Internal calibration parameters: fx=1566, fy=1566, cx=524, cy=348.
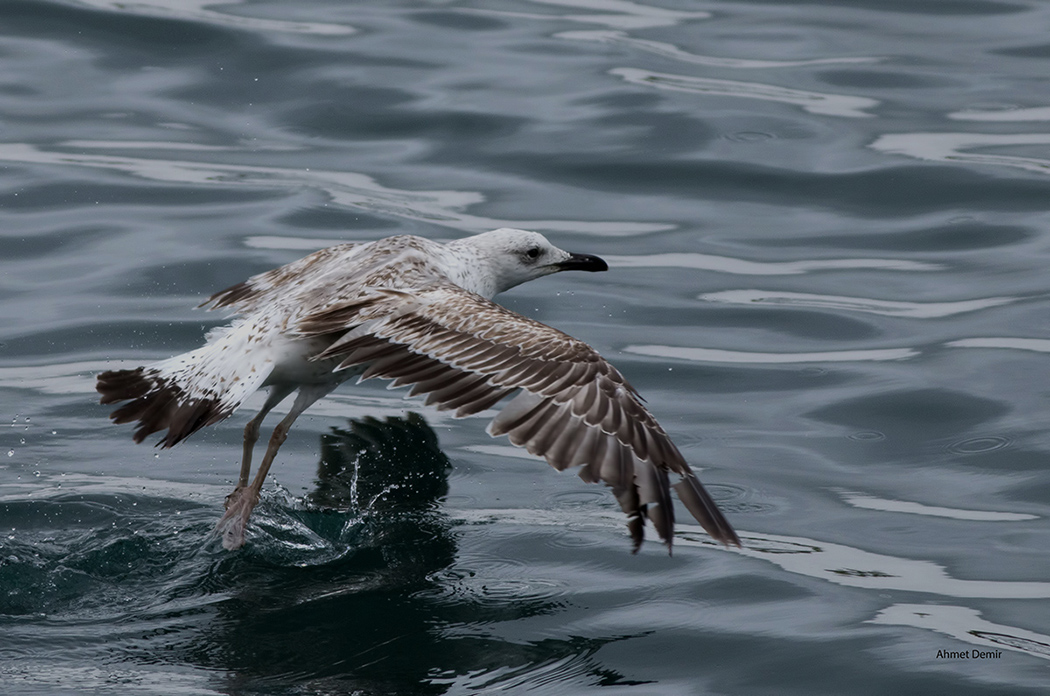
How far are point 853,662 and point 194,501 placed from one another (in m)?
2.89

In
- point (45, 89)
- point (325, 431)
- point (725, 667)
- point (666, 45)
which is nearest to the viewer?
point (725, 667)

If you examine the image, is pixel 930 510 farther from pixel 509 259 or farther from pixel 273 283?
pixel 273 283

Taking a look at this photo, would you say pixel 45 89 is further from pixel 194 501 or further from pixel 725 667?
pixel 725 667

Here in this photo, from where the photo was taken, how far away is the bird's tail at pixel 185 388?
609 cm

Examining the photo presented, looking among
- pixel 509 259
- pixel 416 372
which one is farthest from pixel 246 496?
pixel 509 259

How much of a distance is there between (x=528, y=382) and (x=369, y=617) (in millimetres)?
1010

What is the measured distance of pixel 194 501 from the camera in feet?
22.0

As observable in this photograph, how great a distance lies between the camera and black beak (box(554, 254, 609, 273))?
24.9 feet

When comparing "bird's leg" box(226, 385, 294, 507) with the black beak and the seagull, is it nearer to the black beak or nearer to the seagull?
the seagull

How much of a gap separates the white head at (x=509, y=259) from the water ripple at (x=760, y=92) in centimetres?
560

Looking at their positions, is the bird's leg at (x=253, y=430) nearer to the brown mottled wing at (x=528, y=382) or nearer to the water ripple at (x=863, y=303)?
the brown mottled wing at (x=528, y=382)

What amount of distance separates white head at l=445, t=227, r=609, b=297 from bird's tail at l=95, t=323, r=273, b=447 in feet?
4.81

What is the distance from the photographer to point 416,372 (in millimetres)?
5844

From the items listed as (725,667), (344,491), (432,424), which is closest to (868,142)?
(432,424)
